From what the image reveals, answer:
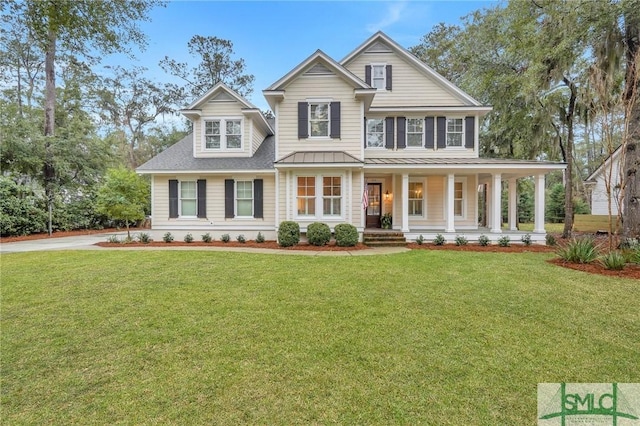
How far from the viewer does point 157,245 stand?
37.5ft

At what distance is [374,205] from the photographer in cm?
1384

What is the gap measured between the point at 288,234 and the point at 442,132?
837 centimetres

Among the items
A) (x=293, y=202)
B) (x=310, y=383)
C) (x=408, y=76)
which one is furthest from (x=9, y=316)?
(x=408, y=76)

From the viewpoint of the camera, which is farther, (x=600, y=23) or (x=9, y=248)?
(x=9, y=248)

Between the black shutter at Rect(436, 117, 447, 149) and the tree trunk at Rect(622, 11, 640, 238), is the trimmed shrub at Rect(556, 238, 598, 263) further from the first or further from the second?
the black shutter at Rect(436, 117, 447, 149)

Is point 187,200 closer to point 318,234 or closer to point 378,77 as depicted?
A: point 318,234

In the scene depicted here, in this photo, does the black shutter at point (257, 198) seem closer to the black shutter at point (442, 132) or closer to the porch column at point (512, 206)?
→ the black shutter at point (442, 132)

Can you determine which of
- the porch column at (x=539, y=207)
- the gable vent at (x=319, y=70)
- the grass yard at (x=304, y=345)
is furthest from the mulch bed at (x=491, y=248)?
the gable vent at (x=319, y=70)

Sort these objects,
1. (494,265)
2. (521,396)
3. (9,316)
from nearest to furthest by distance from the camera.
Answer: (521,396)
(9,316)
(494,265)

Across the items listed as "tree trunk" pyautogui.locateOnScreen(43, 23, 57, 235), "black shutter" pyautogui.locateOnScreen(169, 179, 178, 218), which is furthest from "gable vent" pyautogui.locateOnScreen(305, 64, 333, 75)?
"tree trunk" pyautogui.locateOnScreen(43, 23, 57, 235)

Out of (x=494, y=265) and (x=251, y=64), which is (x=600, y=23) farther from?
(x=251, y=64)

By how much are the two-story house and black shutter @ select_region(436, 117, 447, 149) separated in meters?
0.05

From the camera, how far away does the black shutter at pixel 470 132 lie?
1309 centimetres

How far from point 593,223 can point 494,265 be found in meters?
15.5
